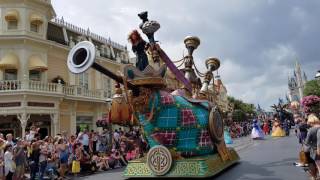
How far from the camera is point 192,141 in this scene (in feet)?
31.3

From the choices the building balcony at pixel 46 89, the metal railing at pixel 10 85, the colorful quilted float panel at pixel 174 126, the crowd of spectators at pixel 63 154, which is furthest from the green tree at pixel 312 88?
the colorful quilted float panel at pixel 174 126

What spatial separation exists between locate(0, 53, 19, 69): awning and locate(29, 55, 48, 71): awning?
2.93 feet

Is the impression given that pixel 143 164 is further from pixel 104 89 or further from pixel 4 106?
pixel 104 89

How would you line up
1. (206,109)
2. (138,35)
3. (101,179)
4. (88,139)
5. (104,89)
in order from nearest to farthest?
(138,35) < (206,109) < (101,179) < (88,139) < (104,89)

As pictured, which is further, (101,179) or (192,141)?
(101,179)

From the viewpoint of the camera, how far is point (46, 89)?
2512 centimetres

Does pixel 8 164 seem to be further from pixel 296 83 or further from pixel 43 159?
pixel 296 83

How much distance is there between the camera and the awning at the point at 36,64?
995 inches

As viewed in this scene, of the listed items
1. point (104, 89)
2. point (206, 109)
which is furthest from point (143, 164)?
point (104, 89)

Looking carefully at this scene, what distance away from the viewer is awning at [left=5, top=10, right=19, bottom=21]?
2493cm

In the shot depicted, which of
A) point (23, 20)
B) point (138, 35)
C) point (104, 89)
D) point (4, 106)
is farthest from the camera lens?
point (104, 89)

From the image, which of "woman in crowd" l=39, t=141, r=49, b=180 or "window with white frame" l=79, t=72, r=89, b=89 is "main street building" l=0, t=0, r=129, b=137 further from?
"woman in crowd" l=39, t=141, r=49, b=180

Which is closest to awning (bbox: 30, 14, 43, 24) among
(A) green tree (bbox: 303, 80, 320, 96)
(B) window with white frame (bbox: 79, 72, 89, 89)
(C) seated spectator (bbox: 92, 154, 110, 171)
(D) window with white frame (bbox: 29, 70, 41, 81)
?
(D) window with white frame (bbox: 29, 70, 41, 81)

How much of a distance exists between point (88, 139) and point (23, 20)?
12296mm
